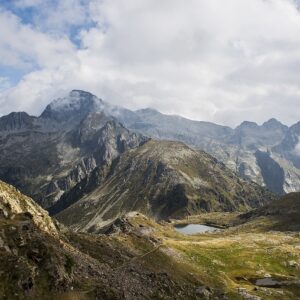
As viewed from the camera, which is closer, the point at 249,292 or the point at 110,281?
the point at 110,281

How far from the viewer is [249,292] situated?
98.3 meters

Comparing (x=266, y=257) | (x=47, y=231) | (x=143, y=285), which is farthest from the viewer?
(x=266, y=257)

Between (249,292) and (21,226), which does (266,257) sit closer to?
(249,292)

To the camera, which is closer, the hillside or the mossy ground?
the hillside

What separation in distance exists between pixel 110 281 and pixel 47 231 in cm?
1655

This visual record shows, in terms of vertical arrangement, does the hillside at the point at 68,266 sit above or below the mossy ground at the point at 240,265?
above

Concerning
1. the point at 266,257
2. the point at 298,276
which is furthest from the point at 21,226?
the point at 266,257

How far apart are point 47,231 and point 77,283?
1815 cm

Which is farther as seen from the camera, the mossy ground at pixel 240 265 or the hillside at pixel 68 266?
the mossy ground at pixel 240 265

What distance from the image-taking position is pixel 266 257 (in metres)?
139

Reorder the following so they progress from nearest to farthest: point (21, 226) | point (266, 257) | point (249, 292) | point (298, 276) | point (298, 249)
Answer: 1. point (21, 226)
2. point (249, 292)
3. point (298, 276)
4. point (266, 257)
5. point (298, 249)

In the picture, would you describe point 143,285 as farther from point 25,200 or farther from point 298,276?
point 298,276

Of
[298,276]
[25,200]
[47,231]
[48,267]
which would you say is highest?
[25,200]

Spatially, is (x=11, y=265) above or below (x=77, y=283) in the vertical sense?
above
